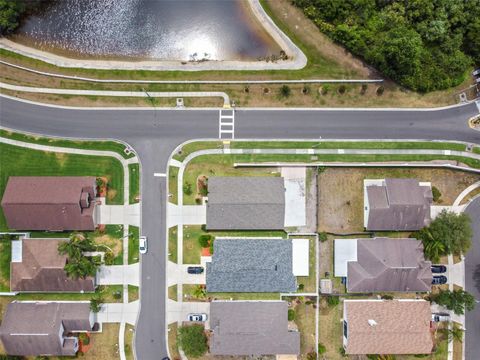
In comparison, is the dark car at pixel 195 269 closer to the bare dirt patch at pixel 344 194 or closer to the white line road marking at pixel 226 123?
the bare dirt patch at pixel 344 194

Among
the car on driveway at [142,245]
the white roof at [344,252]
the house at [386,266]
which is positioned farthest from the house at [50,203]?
the house at [386,266]

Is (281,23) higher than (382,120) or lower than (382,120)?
higher

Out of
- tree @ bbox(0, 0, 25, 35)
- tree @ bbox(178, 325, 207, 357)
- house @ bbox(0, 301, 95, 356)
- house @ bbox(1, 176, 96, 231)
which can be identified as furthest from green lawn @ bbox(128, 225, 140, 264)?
tree @ bbox(0, 0, 25, 35)

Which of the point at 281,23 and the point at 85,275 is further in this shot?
the point at 281,23

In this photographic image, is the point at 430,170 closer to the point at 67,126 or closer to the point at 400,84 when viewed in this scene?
the point at 400,84

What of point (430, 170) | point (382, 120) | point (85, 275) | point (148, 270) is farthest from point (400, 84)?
point (85, 275)

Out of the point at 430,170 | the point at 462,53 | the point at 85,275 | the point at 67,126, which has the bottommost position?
→ the point at 85,275
